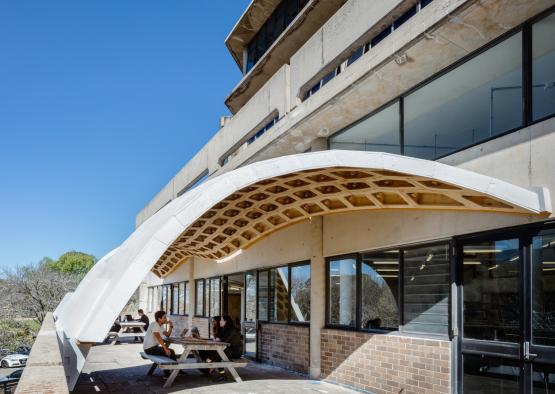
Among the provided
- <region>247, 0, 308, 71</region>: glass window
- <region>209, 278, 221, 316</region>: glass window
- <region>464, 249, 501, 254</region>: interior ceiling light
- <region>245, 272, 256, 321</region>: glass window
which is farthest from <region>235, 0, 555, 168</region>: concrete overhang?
<region>209, 278, 221, 316</region>: glass window

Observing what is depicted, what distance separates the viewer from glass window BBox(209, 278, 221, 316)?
19.5 meters

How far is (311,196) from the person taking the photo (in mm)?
11281

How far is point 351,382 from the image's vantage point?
→ 10742 mm

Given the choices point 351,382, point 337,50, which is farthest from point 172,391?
point 337,50

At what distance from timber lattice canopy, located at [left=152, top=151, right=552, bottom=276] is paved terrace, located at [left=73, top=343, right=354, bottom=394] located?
10.4 ft

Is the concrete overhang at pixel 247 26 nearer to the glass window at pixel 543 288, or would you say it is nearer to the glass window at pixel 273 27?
the glass window at pixel 273 27

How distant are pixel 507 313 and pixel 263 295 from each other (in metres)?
8.44

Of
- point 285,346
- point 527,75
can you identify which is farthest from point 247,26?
point 527,75

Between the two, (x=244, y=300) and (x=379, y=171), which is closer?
(x=379, y=171)

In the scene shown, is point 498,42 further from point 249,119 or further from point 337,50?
point 249,119

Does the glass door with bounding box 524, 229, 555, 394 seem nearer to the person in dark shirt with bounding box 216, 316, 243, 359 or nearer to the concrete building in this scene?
the concrete building

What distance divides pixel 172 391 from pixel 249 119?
7939 millimetres

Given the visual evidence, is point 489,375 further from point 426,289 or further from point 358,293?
point 358,293

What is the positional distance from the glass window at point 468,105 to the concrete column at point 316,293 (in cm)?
326
